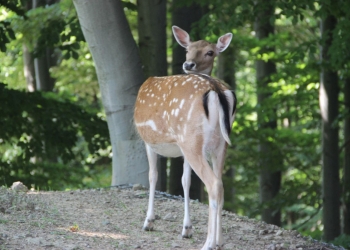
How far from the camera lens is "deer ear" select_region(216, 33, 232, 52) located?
838 cm

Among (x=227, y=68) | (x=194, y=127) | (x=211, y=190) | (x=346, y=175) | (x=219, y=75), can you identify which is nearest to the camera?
(x=211, y=190)

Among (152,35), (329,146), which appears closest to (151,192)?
(152,35)

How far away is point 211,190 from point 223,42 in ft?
8.51

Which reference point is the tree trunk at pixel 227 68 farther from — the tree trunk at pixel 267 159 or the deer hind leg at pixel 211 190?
the deer hind leg at pixel 211 190

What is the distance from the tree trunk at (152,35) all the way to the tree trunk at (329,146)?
13.5 ft

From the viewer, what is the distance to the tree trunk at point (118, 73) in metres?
9.52

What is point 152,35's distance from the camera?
10.9 meters

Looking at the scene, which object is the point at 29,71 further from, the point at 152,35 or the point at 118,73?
the point at 118,73

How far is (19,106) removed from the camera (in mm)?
12188

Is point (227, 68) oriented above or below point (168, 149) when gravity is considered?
above

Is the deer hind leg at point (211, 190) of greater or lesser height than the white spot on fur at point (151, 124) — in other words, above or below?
below

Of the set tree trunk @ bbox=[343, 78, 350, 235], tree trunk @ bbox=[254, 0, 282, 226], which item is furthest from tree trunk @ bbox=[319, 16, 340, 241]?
tree trunk @ bbox=[254, 0, 282, 226]

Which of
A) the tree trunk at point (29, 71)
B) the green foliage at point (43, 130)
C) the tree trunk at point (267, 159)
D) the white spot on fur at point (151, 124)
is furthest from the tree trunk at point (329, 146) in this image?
the white spot on fur at point (151, 124)

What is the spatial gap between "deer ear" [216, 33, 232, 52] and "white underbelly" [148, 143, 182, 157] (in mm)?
1631
